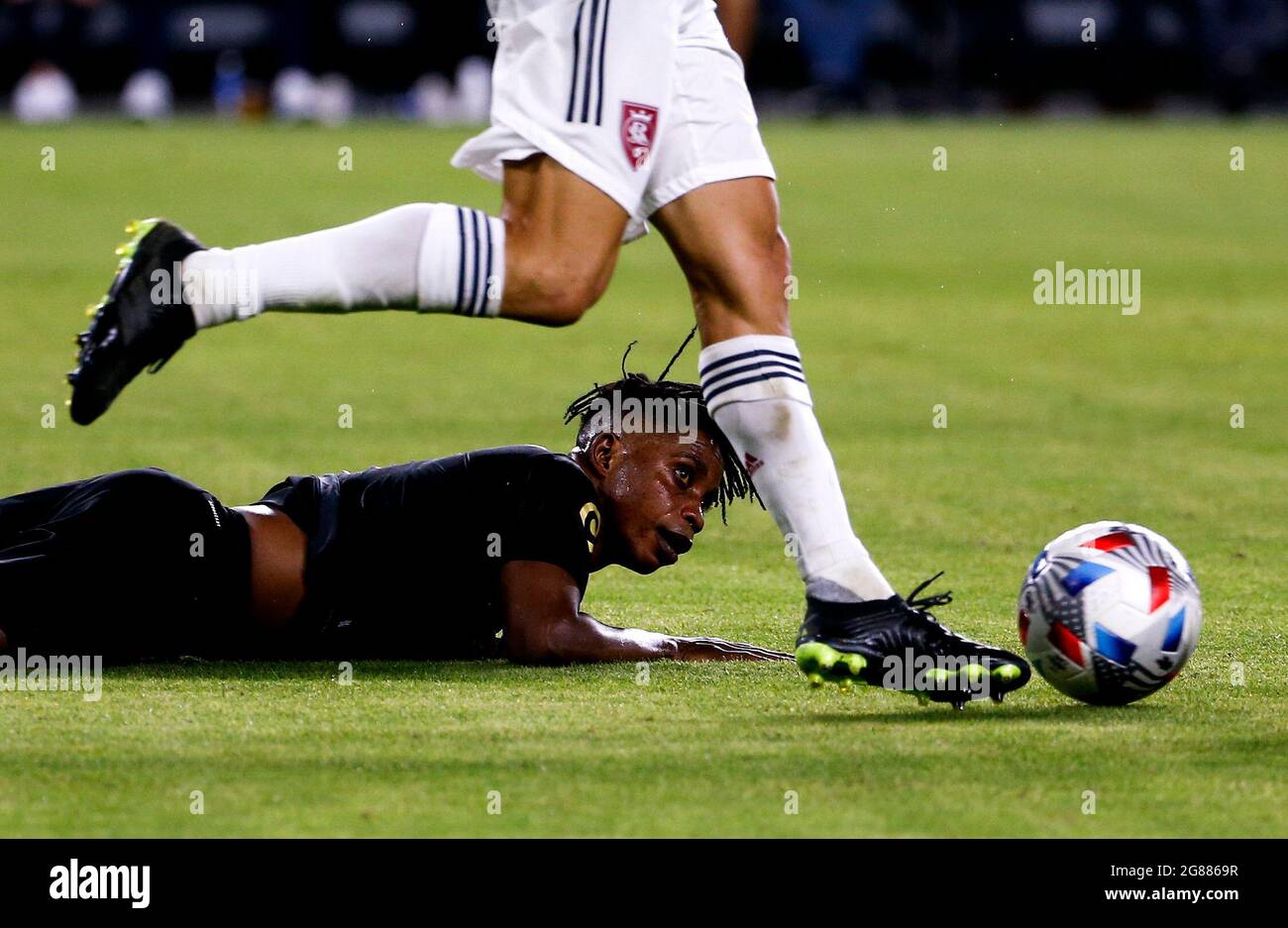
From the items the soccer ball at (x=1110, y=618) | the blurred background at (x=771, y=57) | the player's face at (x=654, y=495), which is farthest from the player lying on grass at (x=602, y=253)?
the blurred background at (x=771, y=57)

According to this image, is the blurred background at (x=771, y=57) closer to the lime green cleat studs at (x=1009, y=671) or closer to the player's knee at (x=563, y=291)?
the player's knee at (x=563, y=291)

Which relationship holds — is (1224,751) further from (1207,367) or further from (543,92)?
(1207,367)

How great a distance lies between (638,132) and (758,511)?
3827 millimetres

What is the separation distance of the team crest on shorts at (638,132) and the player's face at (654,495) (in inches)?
40.7

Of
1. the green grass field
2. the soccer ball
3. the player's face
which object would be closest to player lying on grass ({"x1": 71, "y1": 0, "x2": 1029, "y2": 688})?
the soccer ball

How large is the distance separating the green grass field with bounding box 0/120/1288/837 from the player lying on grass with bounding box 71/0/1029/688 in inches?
21.9

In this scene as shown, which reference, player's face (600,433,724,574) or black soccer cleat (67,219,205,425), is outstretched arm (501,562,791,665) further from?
black soccer cleat (67,219,205,425)

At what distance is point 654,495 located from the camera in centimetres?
538

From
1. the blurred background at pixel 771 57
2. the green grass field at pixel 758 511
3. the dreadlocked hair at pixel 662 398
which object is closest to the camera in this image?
the green grass field at pixel 758 511

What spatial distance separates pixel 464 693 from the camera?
194 inches

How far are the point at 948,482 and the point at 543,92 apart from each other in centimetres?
434

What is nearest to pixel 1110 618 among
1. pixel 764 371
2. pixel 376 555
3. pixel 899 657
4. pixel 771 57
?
pixel 899 657

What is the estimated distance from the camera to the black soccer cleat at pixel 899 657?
474 centimetres

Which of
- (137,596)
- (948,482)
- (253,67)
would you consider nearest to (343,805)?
(137,596)
